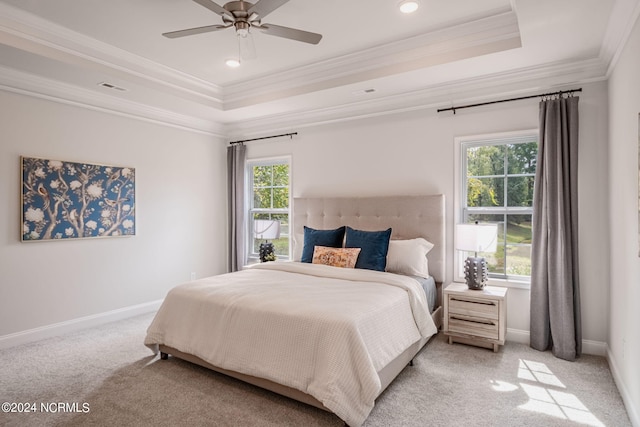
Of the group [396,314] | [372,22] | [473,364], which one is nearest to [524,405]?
[473,364]

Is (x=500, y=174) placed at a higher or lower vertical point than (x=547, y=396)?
higher

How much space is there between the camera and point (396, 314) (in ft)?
8.99

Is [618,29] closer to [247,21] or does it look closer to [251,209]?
[247,21]

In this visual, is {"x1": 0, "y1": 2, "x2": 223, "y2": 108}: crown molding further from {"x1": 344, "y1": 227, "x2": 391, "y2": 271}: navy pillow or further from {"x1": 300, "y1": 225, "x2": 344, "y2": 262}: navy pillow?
{"x1": 344, "y1": 227, "x2": 391, "y2": 271}: navy pillow

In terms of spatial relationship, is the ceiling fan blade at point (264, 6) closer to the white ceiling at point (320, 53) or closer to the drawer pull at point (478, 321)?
the white ceiling at point (320, 53)

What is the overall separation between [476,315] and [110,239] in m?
4.01

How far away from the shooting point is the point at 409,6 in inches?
108

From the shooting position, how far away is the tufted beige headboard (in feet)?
12.8

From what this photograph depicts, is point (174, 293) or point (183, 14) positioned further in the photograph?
point (174, 293)

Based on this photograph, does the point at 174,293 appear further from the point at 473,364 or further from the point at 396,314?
the point at 473,364

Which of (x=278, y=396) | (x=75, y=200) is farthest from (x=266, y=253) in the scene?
(x=278, y=396)

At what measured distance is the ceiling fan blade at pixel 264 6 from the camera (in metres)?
2.25

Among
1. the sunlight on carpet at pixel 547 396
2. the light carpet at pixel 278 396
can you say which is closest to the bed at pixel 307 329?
the light carpet at pixel 278 396

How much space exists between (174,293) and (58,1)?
7.70ft
